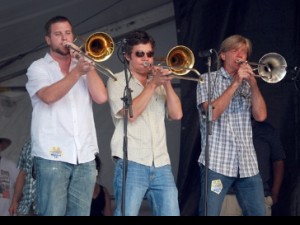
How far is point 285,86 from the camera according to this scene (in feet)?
21.7

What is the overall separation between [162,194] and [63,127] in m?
0.75

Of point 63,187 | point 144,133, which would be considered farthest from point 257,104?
point 63,187

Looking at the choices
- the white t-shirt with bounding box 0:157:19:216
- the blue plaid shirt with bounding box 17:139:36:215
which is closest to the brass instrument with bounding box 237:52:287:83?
the blue plaid shirt with bounding box 17:139:36:215

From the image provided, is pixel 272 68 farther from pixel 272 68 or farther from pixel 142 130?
pixel 142 130

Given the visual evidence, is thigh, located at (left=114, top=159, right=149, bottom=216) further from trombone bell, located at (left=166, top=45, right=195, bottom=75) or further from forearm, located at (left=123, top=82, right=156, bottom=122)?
trombone bell, located at (left=166, top=45, right=195, bottom=75)

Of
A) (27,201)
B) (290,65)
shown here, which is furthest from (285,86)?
(27,201)

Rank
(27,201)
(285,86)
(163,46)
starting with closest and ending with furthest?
(27,201), (285,86), (163,46)

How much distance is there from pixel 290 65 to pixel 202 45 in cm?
74

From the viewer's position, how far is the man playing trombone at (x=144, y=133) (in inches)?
204

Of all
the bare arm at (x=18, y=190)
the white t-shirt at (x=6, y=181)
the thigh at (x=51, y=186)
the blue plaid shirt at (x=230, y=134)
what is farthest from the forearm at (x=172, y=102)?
the white t-shirt at (x=6, y=181)

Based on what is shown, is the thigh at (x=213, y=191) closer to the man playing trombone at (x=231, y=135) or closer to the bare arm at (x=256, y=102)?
the man playing trombone at (x=231, y=135)

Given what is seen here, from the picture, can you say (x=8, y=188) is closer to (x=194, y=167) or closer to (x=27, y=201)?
(x=27, y=201)

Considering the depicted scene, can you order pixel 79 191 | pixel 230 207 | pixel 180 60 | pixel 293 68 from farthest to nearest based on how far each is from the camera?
pixel 230 207, pixel 293 68, pixel 180 60, pixel 79 191

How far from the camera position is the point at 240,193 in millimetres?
5609
